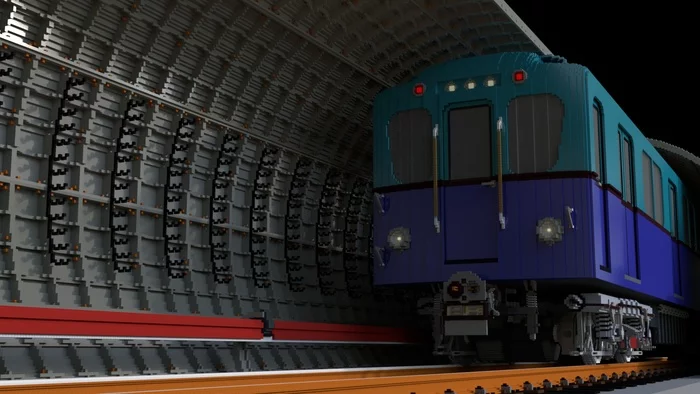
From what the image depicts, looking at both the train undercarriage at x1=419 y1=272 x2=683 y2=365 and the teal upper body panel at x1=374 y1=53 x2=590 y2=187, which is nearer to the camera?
the train undercarriage at x1=419 y1=272 x2=683 y2=365

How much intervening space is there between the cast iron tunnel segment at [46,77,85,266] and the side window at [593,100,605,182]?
623 centimetres

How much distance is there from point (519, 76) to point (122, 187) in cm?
515

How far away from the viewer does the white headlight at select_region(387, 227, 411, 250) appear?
36.6ft

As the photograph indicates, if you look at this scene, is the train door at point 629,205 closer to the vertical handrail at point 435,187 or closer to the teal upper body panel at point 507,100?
the teal upper body panel at point 507,100

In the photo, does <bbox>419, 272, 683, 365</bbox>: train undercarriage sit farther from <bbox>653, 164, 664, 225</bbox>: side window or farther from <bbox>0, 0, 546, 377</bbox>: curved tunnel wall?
<bbox>653, 164, 664, 225</bbox>: side window

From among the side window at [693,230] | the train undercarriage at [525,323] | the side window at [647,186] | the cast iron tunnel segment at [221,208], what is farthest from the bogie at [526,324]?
the side window at [693,230]

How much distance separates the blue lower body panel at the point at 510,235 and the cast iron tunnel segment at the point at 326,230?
253 centimetres

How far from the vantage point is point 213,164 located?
11.7m

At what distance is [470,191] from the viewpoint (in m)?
11.0

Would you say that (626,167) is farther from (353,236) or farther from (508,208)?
(353,236)

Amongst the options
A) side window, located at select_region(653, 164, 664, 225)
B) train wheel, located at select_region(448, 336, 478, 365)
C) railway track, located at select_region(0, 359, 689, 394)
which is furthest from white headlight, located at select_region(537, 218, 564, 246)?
side window, located at select_region(653, 164, 664, 225)

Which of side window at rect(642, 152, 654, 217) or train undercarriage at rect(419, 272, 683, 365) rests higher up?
side window at rect(642, 152, 654, 217)

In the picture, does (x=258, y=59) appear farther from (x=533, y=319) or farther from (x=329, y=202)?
(x=533, y=319)

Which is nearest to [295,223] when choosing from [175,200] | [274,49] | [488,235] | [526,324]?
[175,200]
